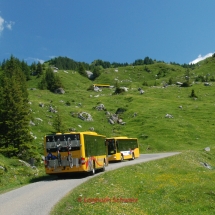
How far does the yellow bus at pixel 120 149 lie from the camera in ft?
161

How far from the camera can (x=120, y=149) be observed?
2003 inches

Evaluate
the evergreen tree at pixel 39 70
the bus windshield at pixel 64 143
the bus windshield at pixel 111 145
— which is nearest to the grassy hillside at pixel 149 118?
the bus windshield at pixel 111 145

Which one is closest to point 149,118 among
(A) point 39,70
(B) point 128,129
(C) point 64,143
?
(B) point 128,129

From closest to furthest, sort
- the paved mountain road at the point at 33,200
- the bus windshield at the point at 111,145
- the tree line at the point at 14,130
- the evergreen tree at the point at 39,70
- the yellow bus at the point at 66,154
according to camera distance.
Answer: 1. the paved mountain road at the point at 33,200
2. the yellow bus at the point at 66,154
3. the tree line at the point at 14,130
4. the bus windshield at the point at 111,145
5. the evergreen tree at the point at 39,70

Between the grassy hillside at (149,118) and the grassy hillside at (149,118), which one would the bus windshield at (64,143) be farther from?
the grassy hillside at (149,118)

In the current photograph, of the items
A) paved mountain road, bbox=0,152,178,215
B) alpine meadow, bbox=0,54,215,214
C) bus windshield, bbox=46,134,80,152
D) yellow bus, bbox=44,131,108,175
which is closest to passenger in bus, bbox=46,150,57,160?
yellow bus, bbox=44,131,108,175

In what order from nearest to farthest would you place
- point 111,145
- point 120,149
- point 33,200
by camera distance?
1. point 33,200
2. point 111,145
3. point 120,149

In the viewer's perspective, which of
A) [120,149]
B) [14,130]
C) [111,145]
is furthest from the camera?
[120,149]

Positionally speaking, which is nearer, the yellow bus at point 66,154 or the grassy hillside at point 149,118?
the yellow bus at point 66,154

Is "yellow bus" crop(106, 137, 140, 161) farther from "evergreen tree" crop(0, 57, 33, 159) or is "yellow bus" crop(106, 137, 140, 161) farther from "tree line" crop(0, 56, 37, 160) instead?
"evergreen tree" crop(0, 57, 33, 159)

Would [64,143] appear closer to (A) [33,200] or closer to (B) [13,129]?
(A) [33,200]

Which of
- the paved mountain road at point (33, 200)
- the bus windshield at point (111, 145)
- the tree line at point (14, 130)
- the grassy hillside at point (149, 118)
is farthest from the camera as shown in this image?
the grassy hillside at point (149, 118)

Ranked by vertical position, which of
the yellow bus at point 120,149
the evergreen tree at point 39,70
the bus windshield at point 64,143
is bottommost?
the yellow bus at point 120,149

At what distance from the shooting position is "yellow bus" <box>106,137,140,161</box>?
49.2 meters
